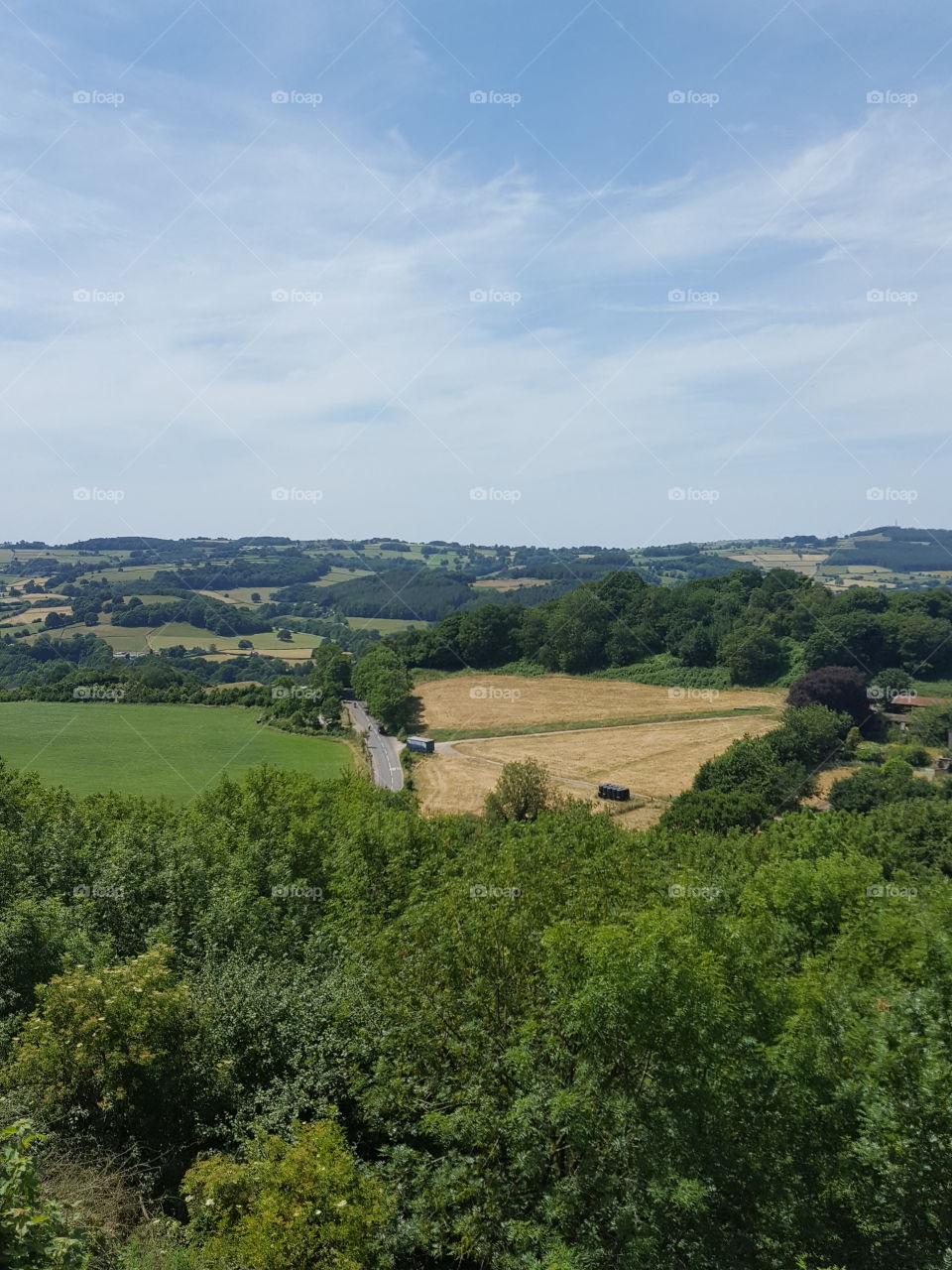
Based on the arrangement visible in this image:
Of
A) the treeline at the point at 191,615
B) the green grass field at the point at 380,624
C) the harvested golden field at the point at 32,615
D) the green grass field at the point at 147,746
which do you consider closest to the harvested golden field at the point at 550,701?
the green grass field at the point at 147,746

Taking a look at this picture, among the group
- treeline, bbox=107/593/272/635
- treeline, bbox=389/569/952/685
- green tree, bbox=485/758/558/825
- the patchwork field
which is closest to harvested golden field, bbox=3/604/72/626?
treeline, bbox=107/593/272/635

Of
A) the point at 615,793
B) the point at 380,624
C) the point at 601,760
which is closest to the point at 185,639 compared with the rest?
the point at 380,624

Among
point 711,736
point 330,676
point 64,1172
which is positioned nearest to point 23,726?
point 330,676

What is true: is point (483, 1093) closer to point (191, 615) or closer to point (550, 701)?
point (550, 701)

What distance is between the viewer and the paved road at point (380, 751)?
65.4 meters

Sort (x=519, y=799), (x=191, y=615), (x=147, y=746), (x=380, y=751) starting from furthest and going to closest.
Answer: (x=191, y=615), (x=380, y=751), (x=147, y=746), (x=519, y=799)

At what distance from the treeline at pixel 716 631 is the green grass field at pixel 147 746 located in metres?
30.5

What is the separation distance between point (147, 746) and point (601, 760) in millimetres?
41481

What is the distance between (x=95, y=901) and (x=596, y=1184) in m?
16.8

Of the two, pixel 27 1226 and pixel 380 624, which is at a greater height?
pixel 380 624

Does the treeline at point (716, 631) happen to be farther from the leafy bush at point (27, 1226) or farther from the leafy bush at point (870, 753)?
the leafy bush at point (27, 1226)

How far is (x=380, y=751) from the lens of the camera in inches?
2953

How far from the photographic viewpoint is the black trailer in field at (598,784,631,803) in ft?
192

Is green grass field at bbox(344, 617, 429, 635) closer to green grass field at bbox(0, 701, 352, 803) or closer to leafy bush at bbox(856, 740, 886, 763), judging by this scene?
green grass field at bbox(0, 701, 352, 803)
